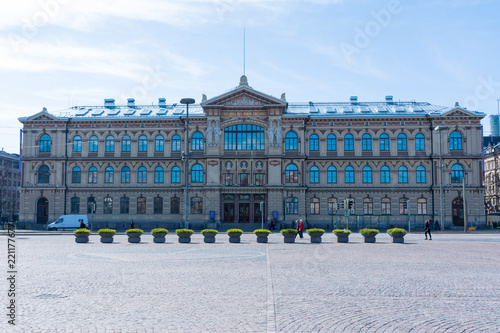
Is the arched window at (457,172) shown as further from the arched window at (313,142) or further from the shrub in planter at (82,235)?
the shrub in planter at (82,235)

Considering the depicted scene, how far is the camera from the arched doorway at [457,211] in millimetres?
68625

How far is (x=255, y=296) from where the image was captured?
1435 cm

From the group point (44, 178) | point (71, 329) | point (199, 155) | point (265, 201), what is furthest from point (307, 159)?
point (71, 329)

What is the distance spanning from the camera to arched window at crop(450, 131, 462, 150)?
68.6m

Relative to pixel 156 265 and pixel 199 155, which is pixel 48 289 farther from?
pixel 199 155

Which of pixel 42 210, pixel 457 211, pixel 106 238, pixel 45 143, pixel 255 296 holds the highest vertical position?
pixel 45 143

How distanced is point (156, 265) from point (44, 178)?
55257 mm

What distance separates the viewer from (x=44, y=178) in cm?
7200

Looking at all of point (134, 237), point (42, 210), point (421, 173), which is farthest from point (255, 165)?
point (134, 237)

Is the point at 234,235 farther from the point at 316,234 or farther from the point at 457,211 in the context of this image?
the point at 457,211

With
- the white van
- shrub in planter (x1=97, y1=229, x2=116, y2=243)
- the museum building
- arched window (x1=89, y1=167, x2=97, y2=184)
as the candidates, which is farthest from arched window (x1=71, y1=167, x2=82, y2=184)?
shrub in planter (x1=97, y1=229, x2=116, y2=243)

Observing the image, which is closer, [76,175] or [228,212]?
[228,212]

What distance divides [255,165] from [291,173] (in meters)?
4.84

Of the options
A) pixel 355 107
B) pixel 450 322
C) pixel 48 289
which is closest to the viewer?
pixel 450 322
